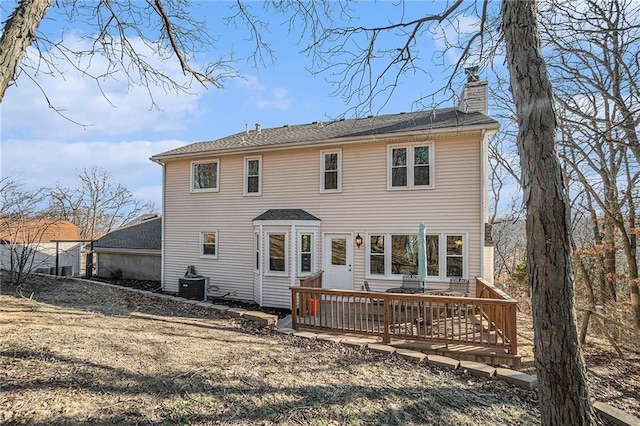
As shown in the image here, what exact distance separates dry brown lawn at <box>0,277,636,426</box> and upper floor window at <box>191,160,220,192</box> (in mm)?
6722

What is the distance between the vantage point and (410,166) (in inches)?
384

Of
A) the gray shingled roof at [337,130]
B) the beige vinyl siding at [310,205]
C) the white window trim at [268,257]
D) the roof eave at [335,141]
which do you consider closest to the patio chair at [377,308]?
the beige vinyl siding at [310,205]

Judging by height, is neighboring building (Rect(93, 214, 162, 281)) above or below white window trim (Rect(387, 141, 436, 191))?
below

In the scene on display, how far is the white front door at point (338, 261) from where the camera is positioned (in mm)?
10250

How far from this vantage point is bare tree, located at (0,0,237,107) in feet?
17.2

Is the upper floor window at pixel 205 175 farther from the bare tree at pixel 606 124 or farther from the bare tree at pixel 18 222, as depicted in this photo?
the bare tree at pixel 606 124

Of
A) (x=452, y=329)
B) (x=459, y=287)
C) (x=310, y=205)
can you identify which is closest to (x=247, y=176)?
(x=310, y=205)

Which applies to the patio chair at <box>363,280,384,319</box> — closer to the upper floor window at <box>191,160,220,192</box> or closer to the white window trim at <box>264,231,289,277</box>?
the white window trim at <box>264,231,289,277</box>

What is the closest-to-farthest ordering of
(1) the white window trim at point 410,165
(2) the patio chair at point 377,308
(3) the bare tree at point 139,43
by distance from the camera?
(3) the bare tree at point 139,43 → (2) the patio chair at point 377,308 → (1) the white window trim at point 410,165

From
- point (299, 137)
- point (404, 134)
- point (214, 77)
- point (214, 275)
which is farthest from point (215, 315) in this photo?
point (404, 134)

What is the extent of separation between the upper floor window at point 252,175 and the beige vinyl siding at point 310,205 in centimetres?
19

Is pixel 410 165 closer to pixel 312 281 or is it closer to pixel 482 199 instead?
pixel 482 199

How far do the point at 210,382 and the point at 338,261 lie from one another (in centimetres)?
683

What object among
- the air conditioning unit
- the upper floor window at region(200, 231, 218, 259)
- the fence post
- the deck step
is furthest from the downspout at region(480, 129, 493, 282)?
the upper floor window at region(200, 231, 218, 259)
